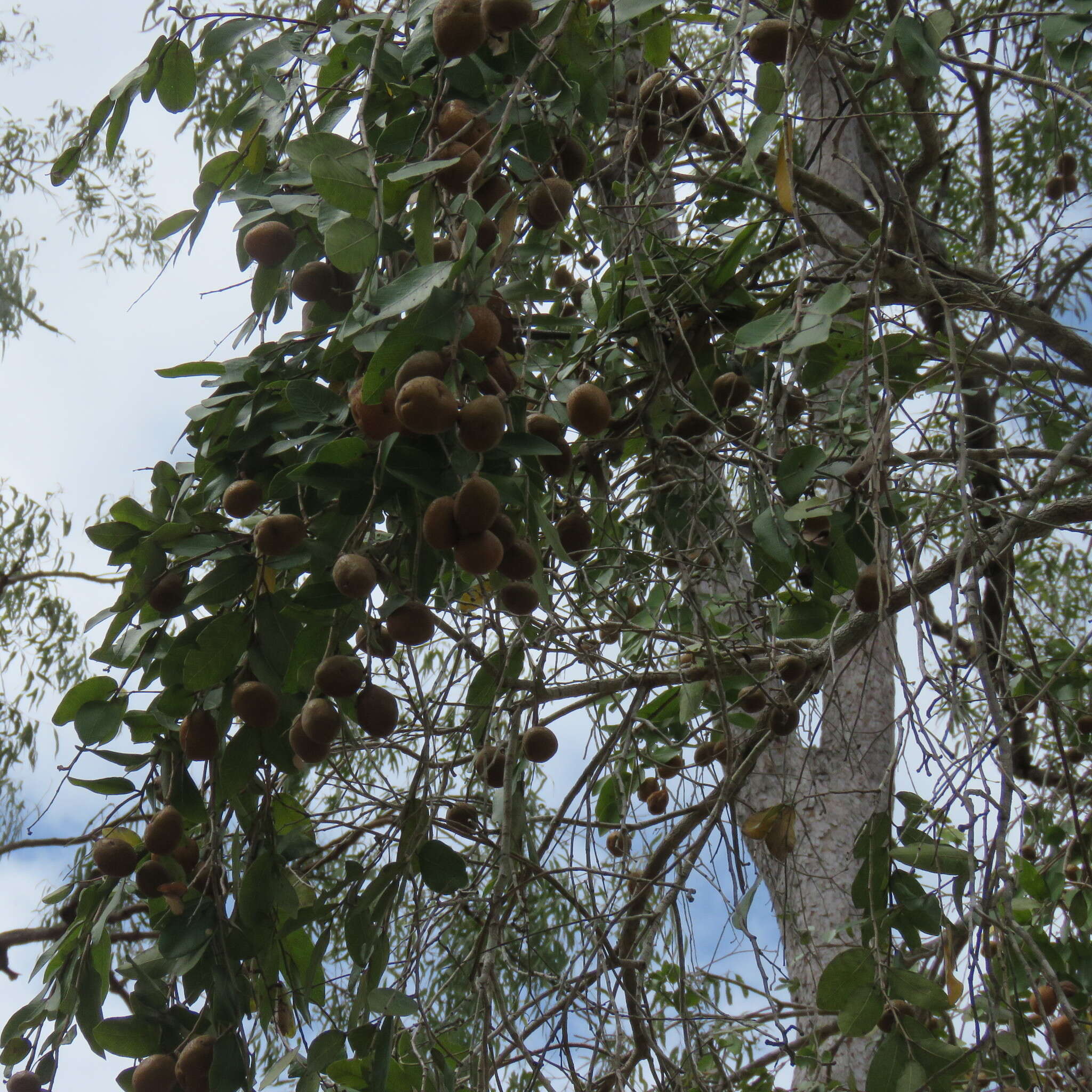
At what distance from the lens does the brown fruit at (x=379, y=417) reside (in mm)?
895

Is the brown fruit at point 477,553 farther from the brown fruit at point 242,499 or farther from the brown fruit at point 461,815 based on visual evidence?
the brown fruit at point 461,815

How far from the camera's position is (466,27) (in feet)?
3.06

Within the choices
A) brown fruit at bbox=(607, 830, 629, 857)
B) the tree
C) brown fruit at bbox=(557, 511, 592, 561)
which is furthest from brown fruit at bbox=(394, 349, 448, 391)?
brown fruit at bbox=(607, 830, 629, 857)

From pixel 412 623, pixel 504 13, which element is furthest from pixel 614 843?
pixel 504 13

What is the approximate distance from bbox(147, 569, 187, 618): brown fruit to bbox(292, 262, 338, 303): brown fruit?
0.31m

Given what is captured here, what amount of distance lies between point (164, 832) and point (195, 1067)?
0.70 ft

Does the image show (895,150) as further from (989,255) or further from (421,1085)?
(421,1085)

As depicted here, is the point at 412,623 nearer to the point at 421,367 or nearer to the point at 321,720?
the point at 321,720

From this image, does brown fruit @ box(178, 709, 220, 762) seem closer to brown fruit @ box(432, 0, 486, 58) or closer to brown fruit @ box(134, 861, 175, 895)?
brown fruit @ box(134, 861, 175, 895)

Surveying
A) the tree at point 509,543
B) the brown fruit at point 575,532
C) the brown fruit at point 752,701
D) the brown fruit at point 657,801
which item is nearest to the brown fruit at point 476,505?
the tree at point 509,543

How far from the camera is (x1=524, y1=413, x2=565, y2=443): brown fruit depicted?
1.18 metres

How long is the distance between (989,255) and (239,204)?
1.68m

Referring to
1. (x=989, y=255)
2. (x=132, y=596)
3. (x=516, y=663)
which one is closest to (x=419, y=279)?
(x=132, y=596)

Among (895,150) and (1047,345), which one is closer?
(1047,345)
